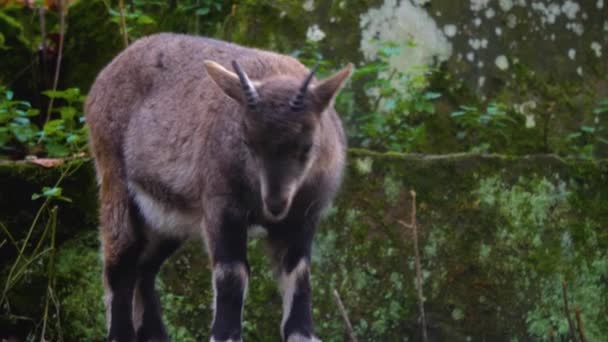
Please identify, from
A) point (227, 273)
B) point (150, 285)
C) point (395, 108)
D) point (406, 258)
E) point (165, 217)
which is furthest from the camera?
point (395, 108)

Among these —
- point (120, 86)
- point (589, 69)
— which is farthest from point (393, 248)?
point (589, 69)

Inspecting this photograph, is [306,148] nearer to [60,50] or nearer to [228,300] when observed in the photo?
[228,300]

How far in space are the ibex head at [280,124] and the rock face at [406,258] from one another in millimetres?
1667

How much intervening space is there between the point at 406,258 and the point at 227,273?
1.72 metres

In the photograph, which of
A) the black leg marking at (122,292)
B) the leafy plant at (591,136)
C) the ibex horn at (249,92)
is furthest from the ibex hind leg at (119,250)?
the leafy plant at (591,136)

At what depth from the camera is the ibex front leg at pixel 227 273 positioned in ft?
19.1

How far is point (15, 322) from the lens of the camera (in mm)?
7016

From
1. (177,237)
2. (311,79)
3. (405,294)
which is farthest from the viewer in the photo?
(405,294)

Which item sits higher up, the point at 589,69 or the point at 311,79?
the point at 311,79

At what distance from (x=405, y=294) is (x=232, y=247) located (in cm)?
168

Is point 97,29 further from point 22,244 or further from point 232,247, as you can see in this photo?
point 232,247

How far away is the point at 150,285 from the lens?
6879mm

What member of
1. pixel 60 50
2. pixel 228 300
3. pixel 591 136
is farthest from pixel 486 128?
pixel 228 300

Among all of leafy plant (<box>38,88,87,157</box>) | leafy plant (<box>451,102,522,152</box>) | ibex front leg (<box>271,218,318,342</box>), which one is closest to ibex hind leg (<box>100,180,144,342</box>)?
leafy plant (<box>38,88,87,157</box>)
